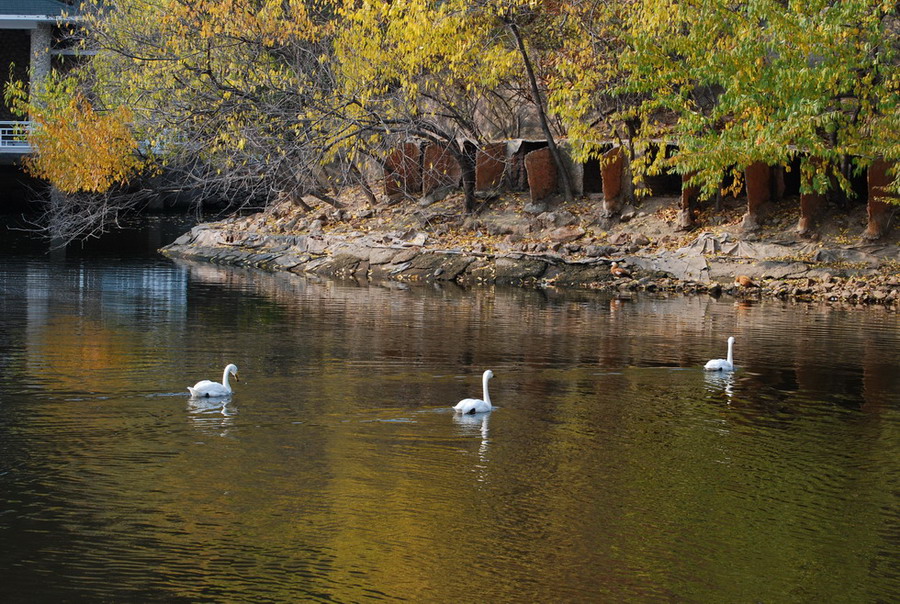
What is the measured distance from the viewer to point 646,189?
31.2 meters

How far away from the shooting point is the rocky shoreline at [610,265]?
28.5 metres

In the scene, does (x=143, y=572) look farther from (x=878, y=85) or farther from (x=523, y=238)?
(x=523, y=238)

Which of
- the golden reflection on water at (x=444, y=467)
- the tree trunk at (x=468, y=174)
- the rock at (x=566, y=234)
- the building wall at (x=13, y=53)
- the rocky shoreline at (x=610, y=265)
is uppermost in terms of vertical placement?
the building wall at (x=13, y=53)

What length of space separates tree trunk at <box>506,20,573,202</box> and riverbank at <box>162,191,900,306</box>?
80cm

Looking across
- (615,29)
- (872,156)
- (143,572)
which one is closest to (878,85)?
(872,156)

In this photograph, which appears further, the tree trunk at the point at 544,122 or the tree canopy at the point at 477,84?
the tree trunk at the point at 544,122

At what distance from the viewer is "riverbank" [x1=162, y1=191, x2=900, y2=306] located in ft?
95.1

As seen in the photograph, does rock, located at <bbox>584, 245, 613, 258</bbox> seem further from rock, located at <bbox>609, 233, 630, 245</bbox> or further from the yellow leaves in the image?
the yellow leaves

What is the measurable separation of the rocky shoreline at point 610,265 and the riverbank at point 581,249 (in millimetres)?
31

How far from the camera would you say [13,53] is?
171 ft

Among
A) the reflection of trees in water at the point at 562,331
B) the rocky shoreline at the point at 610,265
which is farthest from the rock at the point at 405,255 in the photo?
the reflection of trees in water at the point at 562,331

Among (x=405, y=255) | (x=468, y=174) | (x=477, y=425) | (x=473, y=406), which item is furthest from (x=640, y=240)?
(x=477, y=425)

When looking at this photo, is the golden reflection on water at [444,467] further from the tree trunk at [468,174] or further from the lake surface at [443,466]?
the tree trunk at [468,174]

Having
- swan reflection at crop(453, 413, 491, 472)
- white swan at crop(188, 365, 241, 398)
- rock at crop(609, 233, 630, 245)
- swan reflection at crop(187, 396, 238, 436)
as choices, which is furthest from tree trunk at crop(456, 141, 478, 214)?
swan reflection at crop(453, 413, 491, 472)
